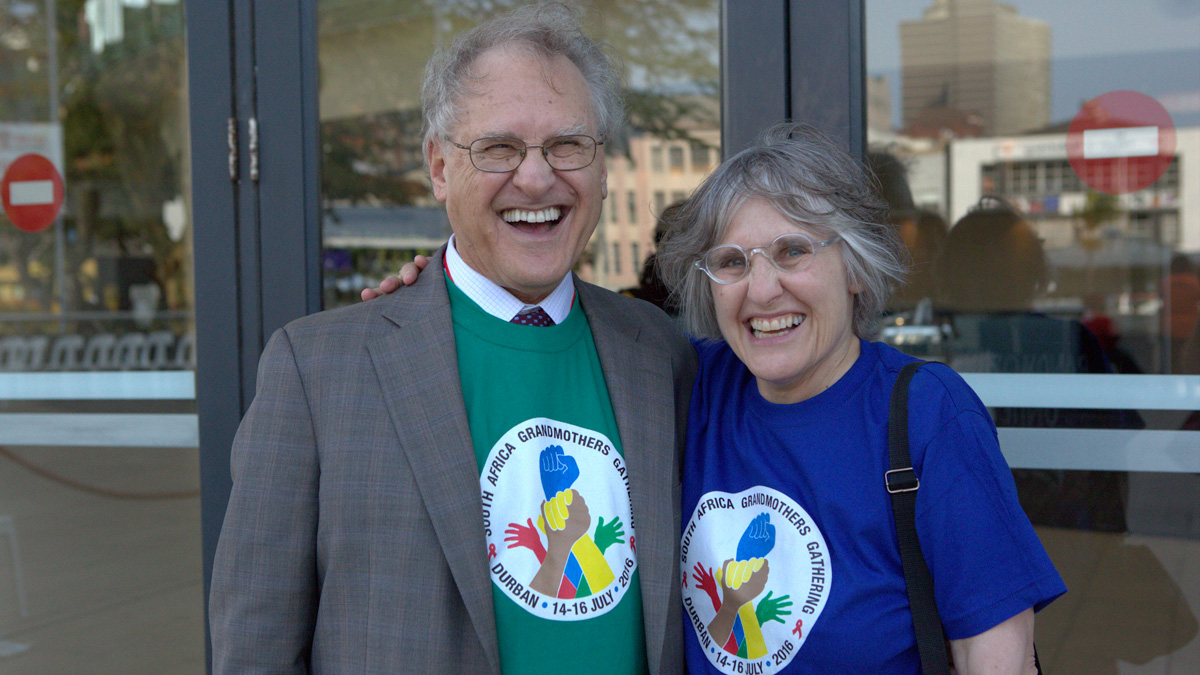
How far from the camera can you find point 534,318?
4.85 ft

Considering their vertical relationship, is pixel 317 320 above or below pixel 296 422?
above

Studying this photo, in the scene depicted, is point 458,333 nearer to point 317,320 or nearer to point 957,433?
point 317,320

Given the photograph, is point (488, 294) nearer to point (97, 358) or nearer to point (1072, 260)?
point (97, 358)

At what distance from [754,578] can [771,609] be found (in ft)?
0.17

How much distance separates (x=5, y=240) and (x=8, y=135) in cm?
39

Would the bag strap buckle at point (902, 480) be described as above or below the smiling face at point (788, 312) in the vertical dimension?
below

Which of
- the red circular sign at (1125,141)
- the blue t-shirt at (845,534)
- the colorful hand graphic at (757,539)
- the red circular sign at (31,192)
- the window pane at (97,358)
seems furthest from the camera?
the red circular sign at (31,192)

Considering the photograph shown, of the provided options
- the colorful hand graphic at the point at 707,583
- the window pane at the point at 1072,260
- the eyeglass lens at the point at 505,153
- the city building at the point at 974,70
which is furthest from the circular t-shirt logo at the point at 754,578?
the city building at the point at 974,70

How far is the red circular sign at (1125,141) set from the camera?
2.29 m

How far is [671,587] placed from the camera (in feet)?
4.52

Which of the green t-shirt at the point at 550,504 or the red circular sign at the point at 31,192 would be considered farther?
the red circular sign at the point at 31,192

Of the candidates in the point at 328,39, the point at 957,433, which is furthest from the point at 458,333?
the point at 328,39

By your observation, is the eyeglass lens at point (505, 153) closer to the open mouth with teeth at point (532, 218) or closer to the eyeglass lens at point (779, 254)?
the open mouth with teeth at point (532, 218)

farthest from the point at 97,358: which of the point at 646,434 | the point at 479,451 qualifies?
the point at 646,434
